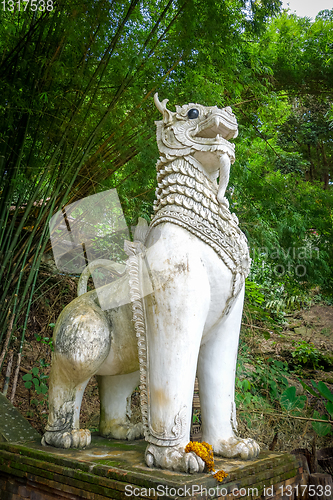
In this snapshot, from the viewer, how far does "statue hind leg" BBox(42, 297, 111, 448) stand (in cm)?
225

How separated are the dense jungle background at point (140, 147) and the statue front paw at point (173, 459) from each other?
1.53 m

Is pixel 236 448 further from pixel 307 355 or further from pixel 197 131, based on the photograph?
pixel 307 355

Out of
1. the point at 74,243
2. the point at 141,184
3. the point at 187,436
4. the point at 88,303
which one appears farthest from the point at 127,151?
the point at 187,436

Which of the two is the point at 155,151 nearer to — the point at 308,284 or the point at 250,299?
the point at 250,299

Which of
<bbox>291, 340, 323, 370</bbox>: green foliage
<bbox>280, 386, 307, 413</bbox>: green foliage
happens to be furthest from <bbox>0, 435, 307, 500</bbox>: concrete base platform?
<bbox>291, 340, 323, 370</bbox>: green foliage

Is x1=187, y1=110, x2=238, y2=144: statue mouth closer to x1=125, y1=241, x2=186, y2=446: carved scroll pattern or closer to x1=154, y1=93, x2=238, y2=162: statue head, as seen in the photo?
x1=154, y1=93, x2=238, y2=162: statue head

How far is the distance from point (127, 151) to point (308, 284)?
136 inches

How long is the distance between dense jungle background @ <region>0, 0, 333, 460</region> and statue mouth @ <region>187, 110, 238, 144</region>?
2.75 feet

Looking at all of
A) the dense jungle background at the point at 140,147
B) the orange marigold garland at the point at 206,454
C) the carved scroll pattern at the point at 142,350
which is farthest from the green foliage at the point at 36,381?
the orange marigold garland at the point at 206,454

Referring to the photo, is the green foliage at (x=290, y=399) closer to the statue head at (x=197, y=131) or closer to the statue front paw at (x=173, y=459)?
the statue front paw at (x=173, y=459)

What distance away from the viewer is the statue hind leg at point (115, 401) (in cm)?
264

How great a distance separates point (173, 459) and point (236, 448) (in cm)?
43

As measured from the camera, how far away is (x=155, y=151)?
353 centimetres

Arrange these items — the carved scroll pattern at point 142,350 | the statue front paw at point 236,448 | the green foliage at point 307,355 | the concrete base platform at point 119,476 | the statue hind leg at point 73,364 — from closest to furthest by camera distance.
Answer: the concrete base platform at point 119,476
the carved scroll pattern at point 142,350
the statue front paw at point 236,448
the statue hind leg at point 73,364
the green foliage at point 307,355
